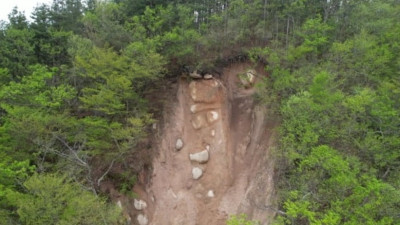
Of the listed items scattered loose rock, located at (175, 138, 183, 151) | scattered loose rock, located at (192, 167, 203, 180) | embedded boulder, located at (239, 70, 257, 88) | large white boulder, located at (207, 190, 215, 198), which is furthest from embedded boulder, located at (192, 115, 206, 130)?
large white boulder, located at (207, 190, 215, 198)

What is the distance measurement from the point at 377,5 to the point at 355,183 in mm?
15018

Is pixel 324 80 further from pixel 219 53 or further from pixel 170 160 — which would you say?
pixel 170 160

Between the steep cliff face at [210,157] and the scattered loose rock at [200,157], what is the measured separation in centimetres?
7

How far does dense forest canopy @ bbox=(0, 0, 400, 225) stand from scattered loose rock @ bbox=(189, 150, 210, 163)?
11.2 feet

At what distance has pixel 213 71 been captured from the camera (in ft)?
68.6

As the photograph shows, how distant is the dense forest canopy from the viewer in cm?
1295

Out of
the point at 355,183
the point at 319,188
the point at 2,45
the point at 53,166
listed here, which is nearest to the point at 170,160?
the point at 53,166

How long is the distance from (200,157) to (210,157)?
683 mm

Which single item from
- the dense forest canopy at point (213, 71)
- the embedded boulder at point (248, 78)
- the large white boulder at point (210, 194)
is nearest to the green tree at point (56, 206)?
the dense forest canopy at point (213, 71)

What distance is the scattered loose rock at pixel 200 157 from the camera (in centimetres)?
1934

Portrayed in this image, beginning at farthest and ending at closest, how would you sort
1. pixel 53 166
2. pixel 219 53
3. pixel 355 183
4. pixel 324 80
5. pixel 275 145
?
pixel 219 53, pixel 53 166, pixel 275 145, pixel 324 80, pixel 355 183

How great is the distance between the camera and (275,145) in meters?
16.3

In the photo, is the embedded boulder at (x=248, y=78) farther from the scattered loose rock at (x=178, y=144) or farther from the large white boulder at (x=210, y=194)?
the large white boulder at (x=210, y=194)

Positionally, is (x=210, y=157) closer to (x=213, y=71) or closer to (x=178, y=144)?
(x=178, y=144)
